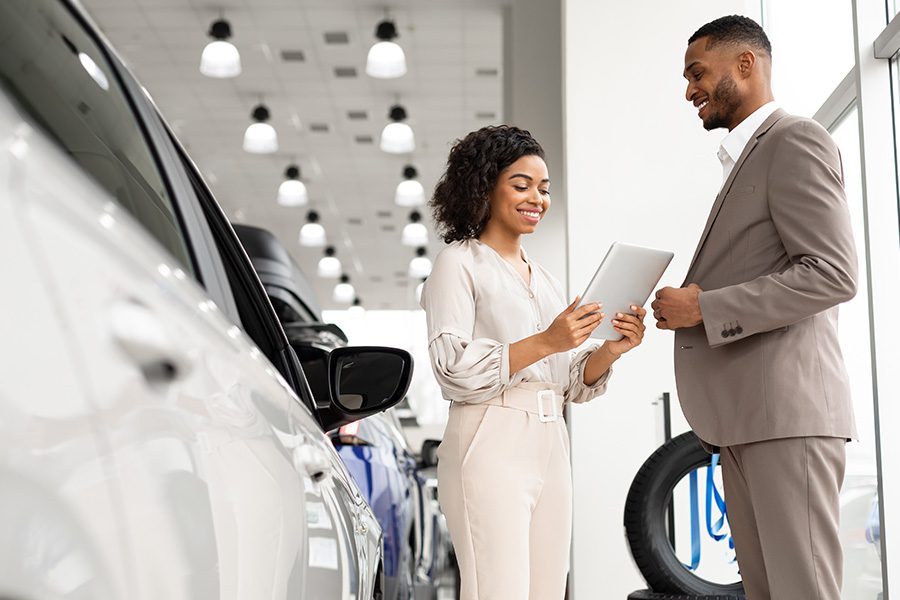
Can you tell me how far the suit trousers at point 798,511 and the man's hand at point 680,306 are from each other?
0.30m

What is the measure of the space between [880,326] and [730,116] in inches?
48.0

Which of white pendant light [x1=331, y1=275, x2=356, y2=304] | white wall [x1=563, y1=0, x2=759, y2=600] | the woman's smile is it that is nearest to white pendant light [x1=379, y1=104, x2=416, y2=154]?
white wall [x1=563, y1=0, x2=759, y2=600]

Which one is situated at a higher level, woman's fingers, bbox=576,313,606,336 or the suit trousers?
woman's fingers, bbox=576,313,606,336

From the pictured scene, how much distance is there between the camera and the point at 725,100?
91.7 inches

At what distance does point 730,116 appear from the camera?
91.5 inches

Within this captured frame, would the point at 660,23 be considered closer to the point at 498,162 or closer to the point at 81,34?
the point at 498,162

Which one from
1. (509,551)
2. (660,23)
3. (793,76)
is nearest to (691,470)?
(509,551)

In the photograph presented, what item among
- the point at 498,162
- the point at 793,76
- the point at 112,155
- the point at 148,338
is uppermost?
the point at 793,76

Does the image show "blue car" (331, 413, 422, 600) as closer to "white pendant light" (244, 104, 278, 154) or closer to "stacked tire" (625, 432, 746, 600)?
"stacked tire" (625, 432, 746, 600)

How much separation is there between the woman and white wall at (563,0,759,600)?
2213 millimetres

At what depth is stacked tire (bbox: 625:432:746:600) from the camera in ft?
10.9

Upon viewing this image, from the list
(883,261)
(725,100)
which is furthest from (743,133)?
(883,261)

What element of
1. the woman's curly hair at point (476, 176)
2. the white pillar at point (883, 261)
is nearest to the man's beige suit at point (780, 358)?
the woman's curly hair at point (476, 176)

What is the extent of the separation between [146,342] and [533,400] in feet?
6.02
